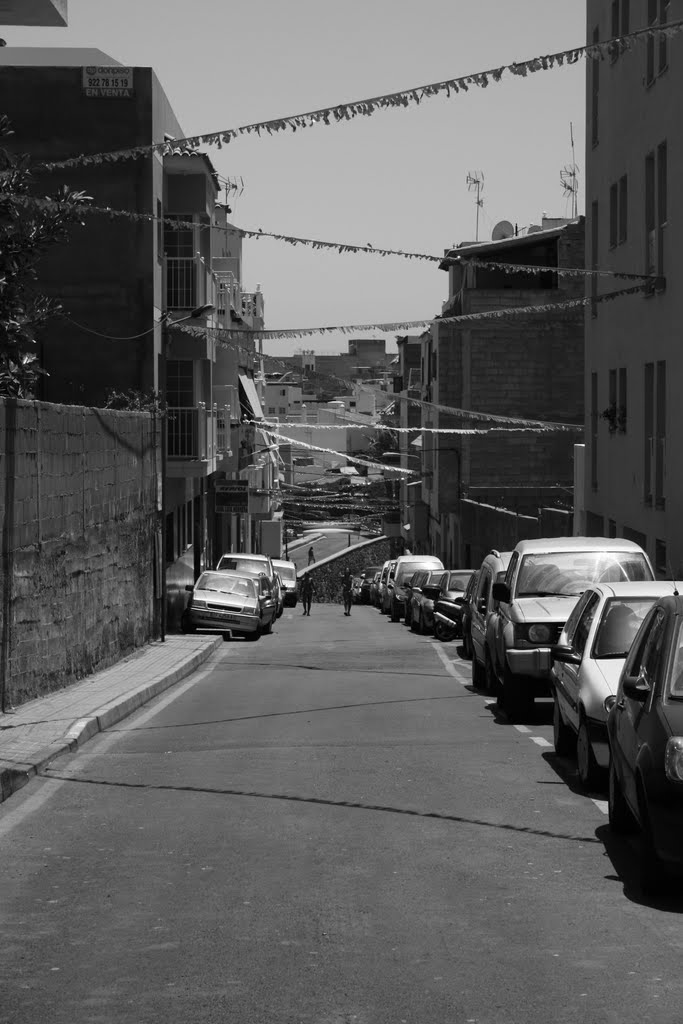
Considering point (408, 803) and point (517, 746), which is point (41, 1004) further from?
point (517, 746)

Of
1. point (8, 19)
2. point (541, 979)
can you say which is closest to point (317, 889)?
point (541, 979)

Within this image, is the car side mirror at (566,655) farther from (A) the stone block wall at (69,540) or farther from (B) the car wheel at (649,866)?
(A) the stone block wall at (69,540)

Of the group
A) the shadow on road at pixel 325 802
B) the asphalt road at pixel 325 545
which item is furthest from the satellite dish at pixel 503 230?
the shadow on road at pixel 325 802

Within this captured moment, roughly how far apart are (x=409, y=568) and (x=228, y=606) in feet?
49.4

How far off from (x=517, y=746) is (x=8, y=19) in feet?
42.3

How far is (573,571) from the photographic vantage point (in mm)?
17438

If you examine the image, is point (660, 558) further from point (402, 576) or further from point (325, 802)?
point (402, 576)

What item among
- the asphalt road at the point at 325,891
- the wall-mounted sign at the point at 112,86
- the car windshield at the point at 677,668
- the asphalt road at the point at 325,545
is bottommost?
the asphalt road at the point at 325,545

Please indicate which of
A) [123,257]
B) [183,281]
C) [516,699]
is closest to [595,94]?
[183,281]

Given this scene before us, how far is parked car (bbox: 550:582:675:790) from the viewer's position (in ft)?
34.7

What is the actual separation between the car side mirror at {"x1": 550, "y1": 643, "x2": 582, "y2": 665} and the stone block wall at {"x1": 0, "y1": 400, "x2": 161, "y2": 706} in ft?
A: 18.2

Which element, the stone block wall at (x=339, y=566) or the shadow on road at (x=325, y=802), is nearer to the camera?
the shadow on road at (x=325, y=802)

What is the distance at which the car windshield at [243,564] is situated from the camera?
143 ft

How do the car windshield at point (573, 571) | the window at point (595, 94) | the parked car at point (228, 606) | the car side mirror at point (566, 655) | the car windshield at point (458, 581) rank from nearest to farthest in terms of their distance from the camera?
1. the car side mirror at point (566, 655)
2. the car windshield at point (573, 571)
3. the window at point (595, 94)
4. the car windshield at point (458, 581)
5. the parked car at point (228, 606)
